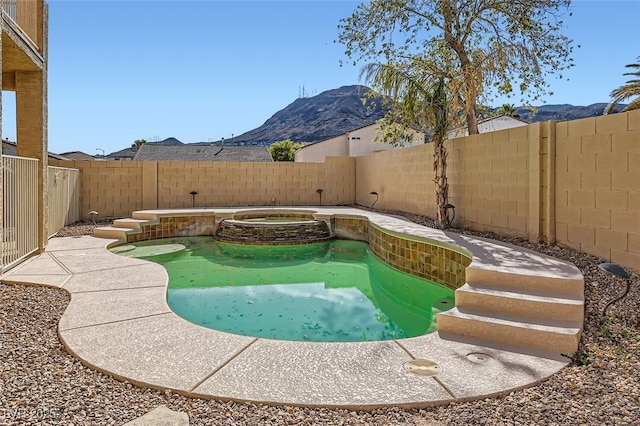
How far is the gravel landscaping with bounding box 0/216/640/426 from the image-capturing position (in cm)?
222

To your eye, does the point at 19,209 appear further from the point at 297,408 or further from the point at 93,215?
the point at 297,408

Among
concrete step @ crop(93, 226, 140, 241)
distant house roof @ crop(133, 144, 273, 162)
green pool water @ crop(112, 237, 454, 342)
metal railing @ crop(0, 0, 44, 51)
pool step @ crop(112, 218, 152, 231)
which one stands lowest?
green pool water @ crop(112, 237, 454, 342)

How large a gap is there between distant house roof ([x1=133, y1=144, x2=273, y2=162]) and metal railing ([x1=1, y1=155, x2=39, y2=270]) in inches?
917

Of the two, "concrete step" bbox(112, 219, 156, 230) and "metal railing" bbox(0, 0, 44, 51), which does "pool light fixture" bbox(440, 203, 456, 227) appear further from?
"metal railing" bbox(0, 0, 44, 51)

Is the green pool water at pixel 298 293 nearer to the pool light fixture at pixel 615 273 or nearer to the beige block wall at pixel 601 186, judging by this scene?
the pool light fixture at pixel 615 273

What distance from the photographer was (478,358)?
3.05m

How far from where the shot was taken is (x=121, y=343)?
321cm

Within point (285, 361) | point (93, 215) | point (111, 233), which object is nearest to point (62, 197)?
point (93, 215)

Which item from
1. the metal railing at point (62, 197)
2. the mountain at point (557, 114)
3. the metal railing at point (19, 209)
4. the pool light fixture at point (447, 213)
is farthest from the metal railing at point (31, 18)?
the mountain at point (557, 114)

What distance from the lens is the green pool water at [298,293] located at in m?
4.44

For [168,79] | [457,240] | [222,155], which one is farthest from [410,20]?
[222,155]

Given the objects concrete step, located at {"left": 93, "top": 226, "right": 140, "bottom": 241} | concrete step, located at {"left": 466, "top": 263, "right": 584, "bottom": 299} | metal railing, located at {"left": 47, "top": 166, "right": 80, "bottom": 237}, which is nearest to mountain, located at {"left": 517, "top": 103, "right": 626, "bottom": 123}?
concrete step, located at {"left": 466, "top": 263, "right": 584, "bottom": 299}

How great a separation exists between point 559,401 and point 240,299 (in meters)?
4.01

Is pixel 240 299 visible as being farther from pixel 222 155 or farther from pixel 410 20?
pixel 222 155
